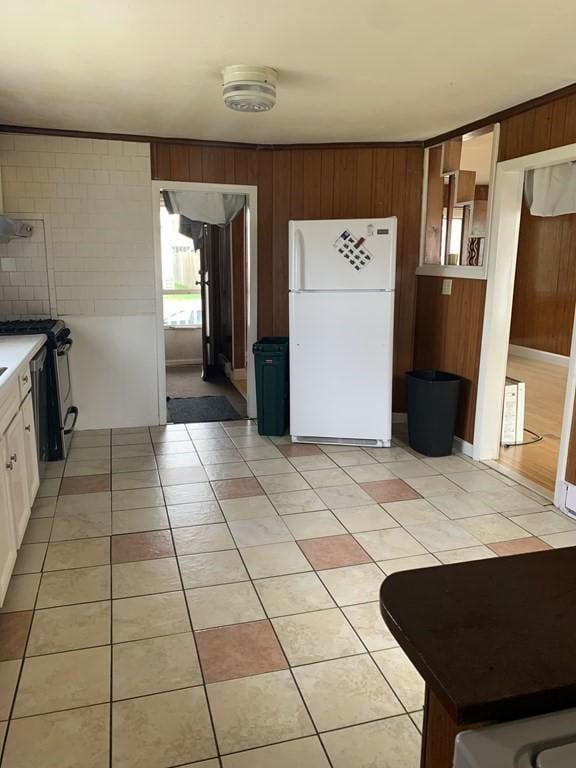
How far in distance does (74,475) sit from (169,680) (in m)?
2.19

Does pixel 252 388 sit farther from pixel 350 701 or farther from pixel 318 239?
pixel 350 701

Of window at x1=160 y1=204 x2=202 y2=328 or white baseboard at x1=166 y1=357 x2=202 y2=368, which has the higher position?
window at x1=160 y1=204 x2=202 y2=328

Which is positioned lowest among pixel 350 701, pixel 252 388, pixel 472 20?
pixel 350 701

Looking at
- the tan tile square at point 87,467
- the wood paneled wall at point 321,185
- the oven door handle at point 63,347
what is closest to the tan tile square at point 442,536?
the tan tile square at point 87,467

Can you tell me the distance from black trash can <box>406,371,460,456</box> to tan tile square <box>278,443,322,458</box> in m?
0.75

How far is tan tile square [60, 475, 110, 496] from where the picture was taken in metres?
3.68

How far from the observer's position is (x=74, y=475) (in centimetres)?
394

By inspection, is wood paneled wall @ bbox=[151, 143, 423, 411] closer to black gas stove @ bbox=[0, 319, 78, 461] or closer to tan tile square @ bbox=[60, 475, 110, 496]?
black gas stove @ bbox=[0, 319, 78, 461]

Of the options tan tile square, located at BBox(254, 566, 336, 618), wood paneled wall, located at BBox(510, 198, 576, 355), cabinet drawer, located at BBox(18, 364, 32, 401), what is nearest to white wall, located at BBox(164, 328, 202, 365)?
cabinet drawer, located at BBox(18, 364, 32, 401)

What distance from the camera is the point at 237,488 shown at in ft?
12.2

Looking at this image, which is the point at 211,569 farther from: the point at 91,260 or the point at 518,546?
the point at 91,260

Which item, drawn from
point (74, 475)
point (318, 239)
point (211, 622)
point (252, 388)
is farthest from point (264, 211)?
point (211, 622)

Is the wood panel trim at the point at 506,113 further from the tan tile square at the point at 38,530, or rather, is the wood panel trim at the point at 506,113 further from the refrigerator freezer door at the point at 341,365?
the tan tile square at the point at 38,530

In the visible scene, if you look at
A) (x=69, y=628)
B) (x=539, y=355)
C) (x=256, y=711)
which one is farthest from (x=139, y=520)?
(x=539, y=355)
